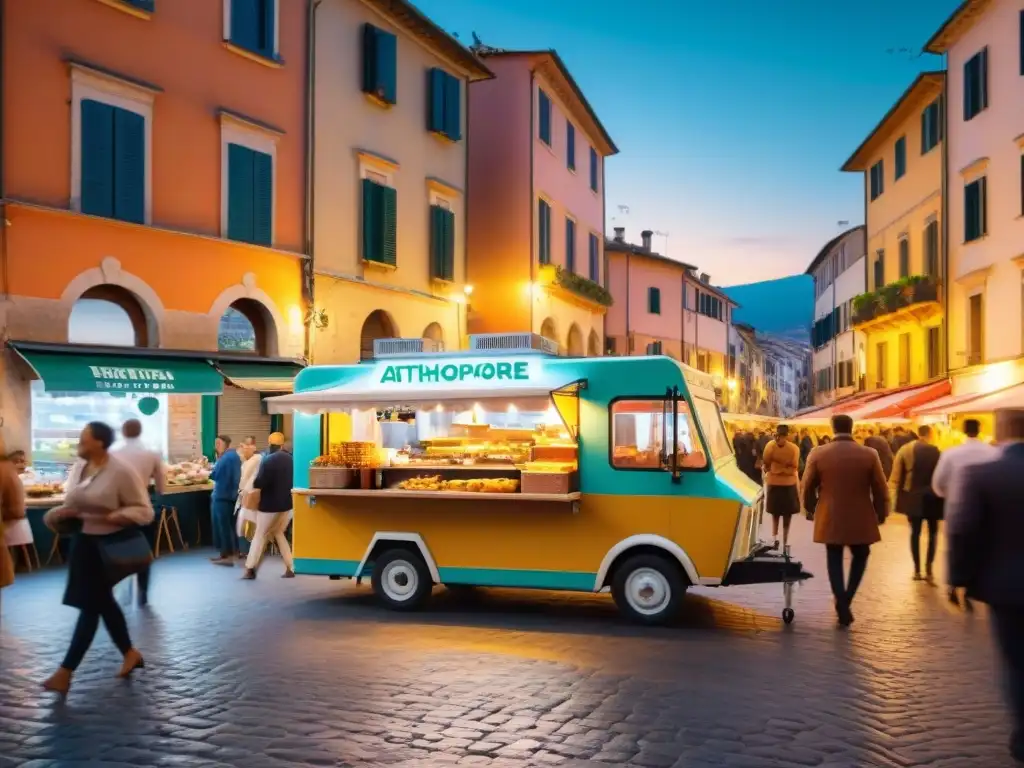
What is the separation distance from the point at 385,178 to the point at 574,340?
40.4ft

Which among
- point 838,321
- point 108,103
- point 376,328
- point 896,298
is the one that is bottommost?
point 376,328

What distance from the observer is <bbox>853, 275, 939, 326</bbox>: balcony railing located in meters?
→ 28.4

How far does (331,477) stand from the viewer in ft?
36.2

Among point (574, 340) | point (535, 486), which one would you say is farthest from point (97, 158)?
point (574, 340)

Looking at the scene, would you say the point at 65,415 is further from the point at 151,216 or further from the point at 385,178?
the point at 385,178

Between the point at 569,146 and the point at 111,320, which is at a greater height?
the point at 569,146

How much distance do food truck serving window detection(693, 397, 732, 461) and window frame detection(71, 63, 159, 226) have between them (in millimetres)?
9547

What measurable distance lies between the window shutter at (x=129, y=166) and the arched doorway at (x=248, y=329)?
8.90 feet

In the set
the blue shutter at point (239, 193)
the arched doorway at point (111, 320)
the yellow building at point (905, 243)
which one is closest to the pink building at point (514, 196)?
the blue shutter at point (239, 193)

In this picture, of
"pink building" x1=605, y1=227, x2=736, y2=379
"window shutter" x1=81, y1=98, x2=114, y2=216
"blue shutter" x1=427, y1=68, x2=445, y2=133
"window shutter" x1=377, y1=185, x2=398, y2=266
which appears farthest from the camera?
"pink building" x1=605, y1=227, x2=736, y2=379

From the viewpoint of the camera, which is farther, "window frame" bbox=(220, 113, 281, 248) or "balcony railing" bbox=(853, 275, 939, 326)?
"balcony railing" bbox=(853, 275, 939, 326)

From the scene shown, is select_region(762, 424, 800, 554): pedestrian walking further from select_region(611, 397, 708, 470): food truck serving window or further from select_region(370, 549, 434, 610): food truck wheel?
select_region(370, 549, 434, 610): food truck wheel

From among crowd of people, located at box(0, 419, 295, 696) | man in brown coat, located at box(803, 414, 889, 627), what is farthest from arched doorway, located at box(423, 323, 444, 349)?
crowd of people, located at box(0, 419, 295, 696)

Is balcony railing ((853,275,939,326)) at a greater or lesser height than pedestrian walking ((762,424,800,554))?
greater
